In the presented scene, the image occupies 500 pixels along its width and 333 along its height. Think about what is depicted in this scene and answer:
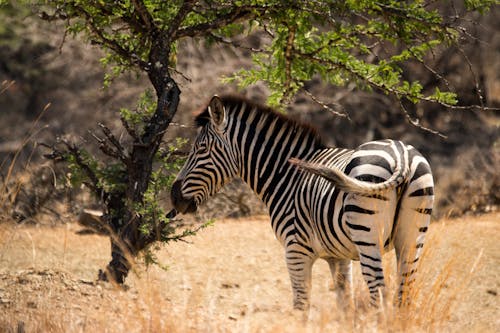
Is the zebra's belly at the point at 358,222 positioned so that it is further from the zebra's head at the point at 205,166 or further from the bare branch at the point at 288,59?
the bare branch at the point at 288,59

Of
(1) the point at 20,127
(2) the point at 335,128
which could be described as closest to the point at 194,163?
(2) the point at 335,128

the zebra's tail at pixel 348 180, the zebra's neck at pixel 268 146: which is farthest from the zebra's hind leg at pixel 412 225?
the zebra's neck at pixel 268 146

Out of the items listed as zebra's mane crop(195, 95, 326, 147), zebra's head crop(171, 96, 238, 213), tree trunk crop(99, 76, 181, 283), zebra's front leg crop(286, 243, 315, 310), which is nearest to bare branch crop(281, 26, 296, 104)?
zebra's mane crop(195, 95, 326, 147)

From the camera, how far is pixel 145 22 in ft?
22.8

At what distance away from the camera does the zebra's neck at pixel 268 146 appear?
20.3 feet

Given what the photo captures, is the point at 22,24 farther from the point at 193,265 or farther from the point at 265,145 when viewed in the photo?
the point at 265,145

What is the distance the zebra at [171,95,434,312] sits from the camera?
4.97m

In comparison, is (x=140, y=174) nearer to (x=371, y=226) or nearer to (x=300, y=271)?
(x=300, y=271)

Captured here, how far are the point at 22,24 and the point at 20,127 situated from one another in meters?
2.81

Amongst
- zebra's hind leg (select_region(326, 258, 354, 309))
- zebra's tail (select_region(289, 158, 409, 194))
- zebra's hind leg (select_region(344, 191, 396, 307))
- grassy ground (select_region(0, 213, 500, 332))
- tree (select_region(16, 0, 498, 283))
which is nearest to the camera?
grassy ground (select_region(0, 213, 500, 332))

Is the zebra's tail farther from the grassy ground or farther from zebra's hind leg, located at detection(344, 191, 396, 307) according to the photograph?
the grassy ground

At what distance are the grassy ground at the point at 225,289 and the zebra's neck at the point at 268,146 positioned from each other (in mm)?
991

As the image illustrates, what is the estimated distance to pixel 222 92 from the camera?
14.9m

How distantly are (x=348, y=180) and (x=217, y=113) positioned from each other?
195 cm
